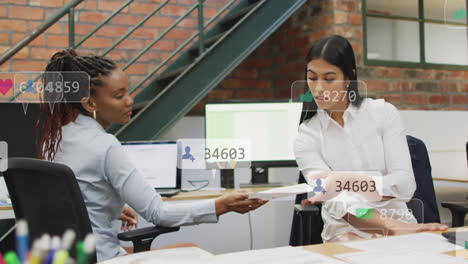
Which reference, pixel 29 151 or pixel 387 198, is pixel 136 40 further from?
pixel 387 198

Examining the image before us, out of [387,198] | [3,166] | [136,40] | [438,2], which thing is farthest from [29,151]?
[438,2]

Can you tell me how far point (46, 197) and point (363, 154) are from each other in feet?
2.86

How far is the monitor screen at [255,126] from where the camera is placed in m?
2.31

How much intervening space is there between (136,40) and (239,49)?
0.90 m

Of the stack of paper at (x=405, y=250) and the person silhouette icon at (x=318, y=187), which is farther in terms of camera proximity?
the person silhouette icon at (x=318, y=187)

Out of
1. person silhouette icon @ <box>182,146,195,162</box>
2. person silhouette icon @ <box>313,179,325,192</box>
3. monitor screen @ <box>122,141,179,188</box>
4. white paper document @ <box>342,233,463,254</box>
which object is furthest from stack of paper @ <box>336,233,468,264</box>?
person silhouette icon @ <box>182,146,195,162</box>

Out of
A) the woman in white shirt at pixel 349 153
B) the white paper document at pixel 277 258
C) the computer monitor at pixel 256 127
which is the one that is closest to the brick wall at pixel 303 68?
the computer monitor at pixel 256 127

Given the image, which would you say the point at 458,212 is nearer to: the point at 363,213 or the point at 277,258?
the point at 363,213

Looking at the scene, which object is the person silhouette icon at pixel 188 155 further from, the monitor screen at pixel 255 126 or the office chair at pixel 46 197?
the office chair at pixel 46 197

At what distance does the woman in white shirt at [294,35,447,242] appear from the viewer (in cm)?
122

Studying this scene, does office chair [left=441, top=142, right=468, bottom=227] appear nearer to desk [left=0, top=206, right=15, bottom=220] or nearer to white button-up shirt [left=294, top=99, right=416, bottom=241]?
white button-up shirt [left=294, top=99, right=416, bottom=241]

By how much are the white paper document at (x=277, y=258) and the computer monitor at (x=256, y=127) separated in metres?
1.44

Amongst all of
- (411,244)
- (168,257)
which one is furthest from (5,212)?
(411,244)

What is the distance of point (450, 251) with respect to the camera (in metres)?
0.84
